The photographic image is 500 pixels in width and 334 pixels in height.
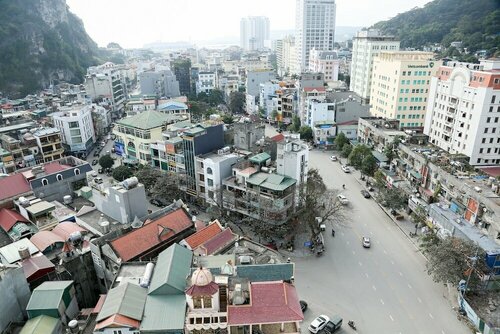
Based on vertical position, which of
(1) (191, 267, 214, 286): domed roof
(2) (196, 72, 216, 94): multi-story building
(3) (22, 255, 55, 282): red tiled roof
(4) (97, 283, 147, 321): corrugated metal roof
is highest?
(2) (196, 72, 216, 94): multi-story building

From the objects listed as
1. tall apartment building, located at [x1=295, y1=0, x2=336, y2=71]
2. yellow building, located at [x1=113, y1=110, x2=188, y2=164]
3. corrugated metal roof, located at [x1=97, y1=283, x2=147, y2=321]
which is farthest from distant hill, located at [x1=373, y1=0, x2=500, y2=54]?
corrugated metal roof, located at [x1=97, y1=283, x2=147, y2=321]

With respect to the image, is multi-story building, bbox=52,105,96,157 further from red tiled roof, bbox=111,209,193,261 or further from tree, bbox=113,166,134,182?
red tiled roof, bbox=111,209,193,261

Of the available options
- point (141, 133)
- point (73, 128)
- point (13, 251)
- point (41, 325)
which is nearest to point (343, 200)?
point (141, 133)

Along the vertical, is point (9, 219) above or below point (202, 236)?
below

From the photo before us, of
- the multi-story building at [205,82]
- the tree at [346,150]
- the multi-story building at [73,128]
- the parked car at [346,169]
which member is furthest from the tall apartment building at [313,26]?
the multi-story building at [73,128]

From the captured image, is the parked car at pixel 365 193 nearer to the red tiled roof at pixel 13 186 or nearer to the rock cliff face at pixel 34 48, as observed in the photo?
the red tiled roof at pixel 13 186

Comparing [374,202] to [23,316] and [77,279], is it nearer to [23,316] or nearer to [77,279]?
[77,279]

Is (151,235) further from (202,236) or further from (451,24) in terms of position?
(451,24)
